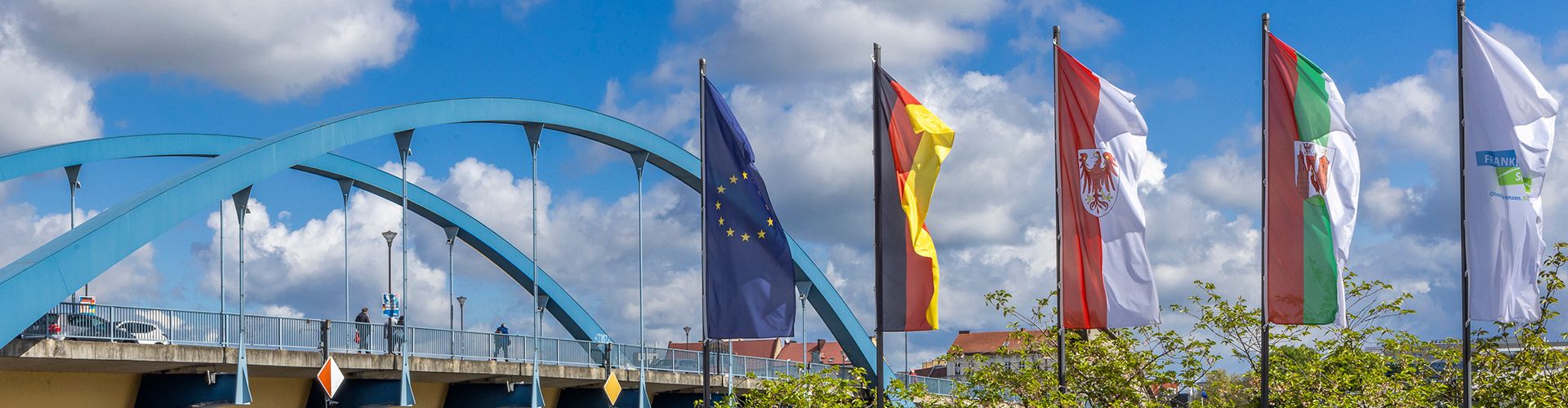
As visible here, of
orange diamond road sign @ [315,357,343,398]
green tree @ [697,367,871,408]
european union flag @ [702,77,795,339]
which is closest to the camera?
european union flag @ [702,77,795,339]

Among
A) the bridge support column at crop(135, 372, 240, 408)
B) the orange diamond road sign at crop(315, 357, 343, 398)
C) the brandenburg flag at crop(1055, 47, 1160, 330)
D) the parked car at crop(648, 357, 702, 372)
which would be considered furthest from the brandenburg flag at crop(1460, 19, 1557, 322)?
the parked car at crop(648, 357, 702, 372)

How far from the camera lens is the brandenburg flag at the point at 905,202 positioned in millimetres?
18953

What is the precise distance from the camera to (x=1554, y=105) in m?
19.5

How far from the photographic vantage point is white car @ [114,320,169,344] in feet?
81.5

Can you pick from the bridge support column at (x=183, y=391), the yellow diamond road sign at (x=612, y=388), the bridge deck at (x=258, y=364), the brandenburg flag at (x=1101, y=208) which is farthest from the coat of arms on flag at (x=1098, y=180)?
the yellow diamond road sign at (x=612, y=388)

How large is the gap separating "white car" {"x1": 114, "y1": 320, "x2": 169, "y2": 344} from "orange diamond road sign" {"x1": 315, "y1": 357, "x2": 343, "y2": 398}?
2.71 m

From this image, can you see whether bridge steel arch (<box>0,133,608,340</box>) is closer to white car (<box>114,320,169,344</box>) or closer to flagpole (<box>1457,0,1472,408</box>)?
white car (<box>114,320,169,344</box>)

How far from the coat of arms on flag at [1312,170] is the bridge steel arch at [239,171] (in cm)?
1650

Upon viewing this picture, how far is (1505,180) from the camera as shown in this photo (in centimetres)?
1928

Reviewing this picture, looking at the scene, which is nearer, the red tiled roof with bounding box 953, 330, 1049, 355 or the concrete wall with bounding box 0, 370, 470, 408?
the concrete wall with bounding box 0, 370, 470, 408

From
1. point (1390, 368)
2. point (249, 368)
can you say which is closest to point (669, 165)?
→ point (249, 368)

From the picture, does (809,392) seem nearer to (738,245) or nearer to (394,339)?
(738,245)

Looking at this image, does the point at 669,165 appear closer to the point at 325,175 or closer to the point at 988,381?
the point at 325,175

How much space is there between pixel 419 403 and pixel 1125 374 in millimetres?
18522
